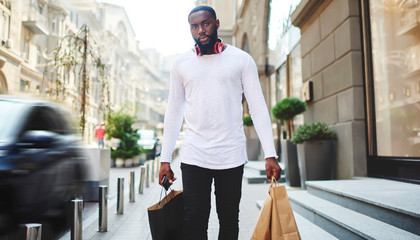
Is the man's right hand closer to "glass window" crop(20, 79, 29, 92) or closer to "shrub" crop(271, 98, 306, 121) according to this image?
"shrub" crop(271, 98, 306, 121)

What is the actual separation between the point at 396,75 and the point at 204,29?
4656mm

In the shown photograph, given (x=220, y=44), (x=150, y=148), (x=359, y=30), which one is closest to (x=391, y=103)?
(x=359, y=30)

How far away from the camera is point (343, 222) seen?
3619mm

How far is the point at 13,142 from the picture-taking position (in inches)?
143

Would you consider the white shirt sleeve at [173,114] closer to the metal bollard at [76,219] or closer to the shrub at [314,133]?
the metal bollard at [76,219]

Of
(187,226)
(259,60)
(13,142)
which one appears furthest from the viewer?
(259,60)

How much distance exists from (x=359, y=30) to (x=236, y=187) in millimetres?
5239

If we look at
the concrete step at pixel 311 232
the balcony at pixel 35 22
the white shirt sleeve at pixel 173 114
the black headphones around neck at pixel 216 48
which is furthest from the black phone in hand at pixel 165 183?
the balcony at pixel 35 22

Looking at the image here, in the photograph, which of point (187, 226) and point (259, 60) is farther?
point (259, 60)

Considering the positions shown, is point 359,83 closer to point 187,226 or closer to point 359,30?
point 359,30

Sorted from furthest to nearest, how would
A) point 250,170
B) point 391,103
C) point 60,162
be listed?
point 250,170 < point 391,103 < point 60,162

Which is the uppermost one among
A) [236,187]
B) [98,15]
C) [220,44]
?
[98,15]

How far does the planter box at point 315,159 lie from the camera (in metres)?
6.69

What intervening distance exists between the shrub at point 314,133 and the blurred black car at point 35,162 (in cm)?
415
